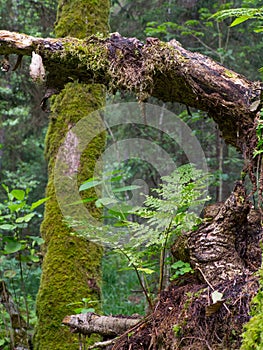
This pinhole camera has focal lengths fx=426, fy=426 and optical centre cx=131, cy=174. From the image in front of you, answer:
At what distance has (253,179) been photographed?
243cm

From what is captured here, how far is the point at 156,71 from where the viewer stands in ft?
8.92

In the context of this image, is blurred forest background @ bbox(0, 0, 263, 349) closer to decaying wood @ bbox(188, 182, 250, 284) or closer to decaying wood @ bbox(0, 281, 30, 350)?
decaying wood @ bbox(0, 281, 30, 350)

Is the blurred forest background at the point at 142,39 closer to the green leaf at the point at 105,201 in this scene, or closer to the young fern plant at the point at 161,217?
the young fern plant at the point at 161,217

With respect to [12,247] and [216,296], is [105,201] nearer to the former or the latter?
[216,296]

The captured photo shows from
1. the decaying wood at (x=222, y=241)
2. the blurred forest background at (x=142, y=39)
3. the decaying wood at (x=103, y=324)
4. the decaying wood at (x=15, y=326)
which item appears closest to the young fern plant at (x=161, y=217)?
the decaying wood at (x=222, y=241)

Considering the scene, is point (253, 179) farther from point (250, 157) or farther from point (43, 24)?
point (43, 24)

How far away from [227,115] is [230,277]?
3.39ft

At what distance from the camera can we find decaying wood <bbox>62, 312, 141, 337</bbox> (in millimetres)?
2607

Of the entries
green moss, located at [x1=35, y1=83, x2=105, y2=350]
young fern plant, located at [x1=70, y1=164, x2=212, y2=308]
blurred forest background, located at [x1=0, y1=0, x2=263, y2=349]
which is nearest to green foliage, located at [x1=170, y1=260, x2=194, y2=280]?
young fern plant, located at [x1=70, y1=164, x2=212, y2=308]

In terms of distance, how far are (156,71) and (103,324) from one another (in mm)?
1626

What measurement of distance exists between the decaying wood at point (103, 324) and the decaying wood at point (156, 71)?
1308 mm

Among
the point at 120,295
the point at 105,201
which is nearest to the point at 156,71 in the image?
the point at 105,201

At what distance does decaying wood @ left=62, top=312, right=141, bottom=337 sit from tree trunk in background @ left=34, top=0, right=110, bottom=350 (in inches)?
30.7

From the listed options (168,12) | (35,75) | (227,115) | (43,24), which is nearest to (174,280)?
(227,115)
